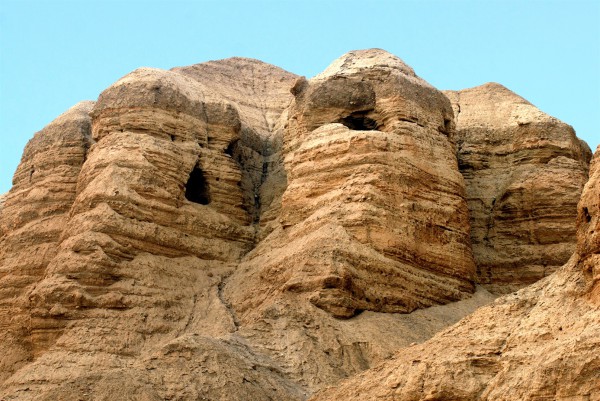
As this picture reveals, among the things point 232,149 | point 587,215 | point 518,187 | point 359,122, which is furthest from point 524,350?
point 232,149

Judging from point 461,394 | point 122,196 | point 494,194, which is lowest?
point 461,394

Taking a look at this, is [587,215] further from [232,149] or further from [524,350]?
[232,149]

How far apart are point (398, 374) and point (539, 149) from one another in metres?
20.9

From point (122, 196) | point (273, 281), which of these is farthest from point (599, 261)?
point (122, 196)

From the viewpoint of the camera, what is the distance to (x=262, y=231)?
115ft

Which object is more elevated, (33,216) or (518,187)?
(518,187)

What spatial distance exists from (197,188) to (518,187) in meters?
10.9

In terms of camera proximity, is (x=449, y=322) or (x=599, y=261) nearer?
(x=599, y=261)

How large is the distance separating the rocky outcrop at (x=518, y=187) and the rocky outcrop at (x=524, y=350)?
53.6ft

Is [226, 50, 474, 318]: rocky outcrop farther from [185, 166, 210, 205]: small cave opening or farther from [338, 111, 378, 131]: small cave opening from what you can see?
[185, 166, 210, 205]: small cave opening

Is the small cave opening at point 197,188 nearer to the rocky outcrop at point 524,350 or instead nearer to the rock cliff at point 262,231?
the rock cliff at point 262,231

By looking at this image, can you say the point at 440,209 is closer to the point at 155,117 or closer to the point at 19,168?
the point at 155,117

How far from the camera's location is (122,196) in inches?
1246

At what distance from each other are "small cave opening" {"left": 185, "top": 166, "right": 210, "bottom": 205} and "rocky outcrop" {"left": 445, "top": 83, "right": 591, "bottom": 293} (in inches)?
363
